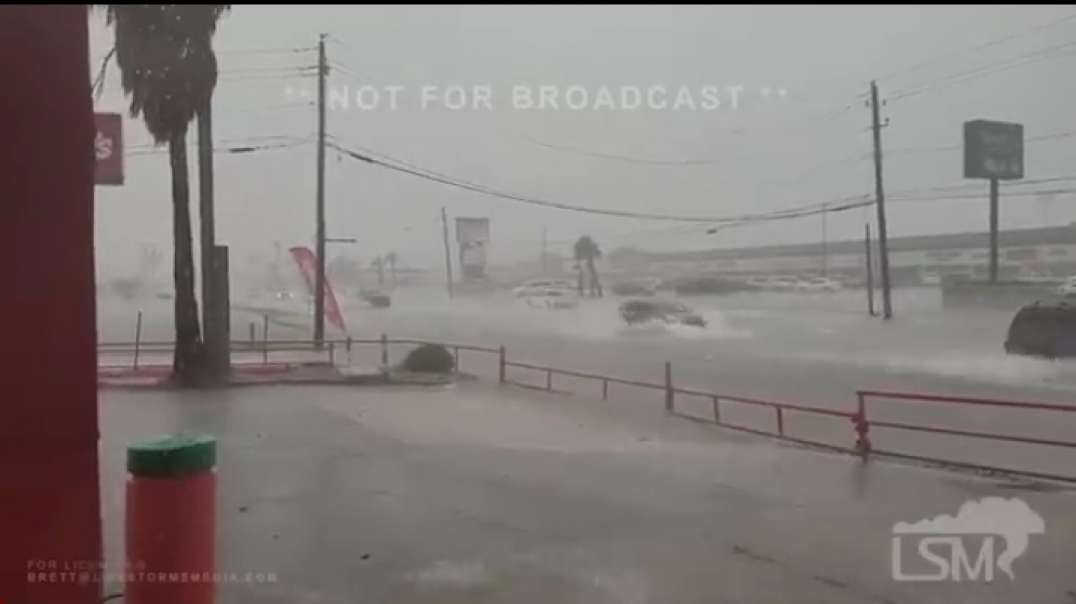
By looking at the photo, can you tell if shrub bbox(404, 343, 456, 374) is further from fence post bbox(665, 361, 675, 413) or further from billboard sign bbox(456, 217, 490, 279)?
fence post bbox(665, 361, 675, 413)

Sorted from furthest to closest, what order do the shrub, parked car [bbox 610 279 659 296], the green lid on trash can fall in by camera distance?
1. the shrub
2. parked car [bbox 610 279 659 296]
3. the green lid on trash can

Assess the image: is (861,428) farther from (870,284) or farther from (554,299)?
(554,299)

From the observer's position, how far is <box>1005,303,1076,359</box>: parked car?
6.52ft

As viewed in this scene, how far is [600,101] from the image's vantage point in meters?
2.01

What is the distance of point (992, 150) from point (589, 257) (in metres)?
0.96

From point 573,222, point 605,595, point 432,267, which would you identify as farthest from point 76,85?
point 605,595

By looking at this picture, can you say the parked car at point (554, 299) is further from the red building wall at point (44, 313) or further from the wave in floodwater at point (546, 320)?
the red building wall at point (44, 313)

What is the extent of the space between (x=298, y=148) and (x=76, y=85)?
464 mm

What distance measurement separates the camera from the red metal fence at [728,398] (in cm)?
198

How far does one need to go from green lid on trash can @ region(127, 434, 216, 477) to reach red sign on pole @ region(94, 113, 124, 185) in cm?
59

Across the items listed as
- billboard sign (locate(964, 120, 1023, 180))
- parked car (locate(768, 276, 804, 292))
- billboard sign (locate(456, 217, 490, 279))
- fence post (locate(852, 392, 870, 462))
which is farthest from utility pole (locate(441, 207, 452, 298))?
billboard sign (locate(964, 120, 1023, 180))

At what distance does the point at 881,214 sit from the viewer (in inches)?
81.2

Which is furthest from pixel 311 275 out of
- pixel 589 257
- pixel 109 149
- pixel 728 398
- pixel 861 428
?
pixel 861 428

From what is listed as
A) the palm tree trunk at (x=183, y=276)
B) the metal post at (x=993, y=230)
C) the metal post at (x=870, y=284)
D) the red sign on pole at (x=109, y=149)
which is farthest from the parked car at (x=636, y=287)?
the red sign on pole at (x=109, y=149)
